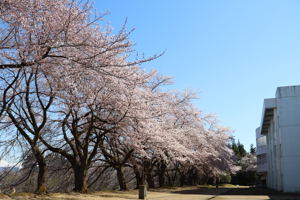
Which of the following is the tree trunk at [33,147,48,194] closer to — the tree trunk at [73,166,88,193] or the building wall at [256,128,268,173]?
the tree trunk at [73,166,88,193]

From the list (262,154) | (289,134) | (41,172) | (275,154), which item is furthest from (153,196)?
(262,154)

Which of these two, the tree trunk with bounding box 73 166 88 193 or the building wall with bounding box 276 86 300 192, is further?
the building wall with bounding box 276 86 300 192

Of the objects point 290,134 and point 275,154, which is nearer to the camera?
point 290,134

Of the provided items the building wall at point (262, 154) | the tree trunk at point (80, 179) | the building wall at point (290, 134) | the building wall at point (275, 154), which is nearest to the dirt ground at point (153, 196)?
the tree trunk at point (80, 179)

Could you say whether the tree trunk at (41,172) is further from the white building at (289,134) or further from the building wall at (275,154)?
the building wall at (275,154)

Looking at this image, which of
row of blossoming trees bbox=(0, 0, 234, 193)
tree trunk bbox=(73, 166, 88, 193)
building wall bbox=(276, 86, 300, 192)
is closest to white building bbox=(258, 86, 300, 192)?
building wall bbox=(276, 86, 300, 192)

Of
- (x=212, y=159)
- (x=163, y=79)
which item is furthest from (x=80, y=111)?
(x=212, y=159)

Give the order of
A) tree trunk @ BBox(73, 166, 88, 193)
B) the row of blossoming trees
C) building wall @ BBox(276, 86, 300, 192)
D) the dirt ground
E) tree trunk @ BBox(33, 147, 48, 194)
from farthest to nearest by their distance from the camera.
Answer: building wall @ BBox(276, 86, 300, 192) < tree trunk @ BBox(73, 166, 88, 193) < tree trunk @ BBox(33, 147, 48, 194) < the dirt ground < the row of blossoming trees

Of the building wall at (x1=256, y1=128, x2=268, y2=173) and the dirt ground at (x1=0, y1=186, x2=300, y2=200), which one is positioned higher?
the building wall at (x1=256, y1=128, x2=268, y2=173)

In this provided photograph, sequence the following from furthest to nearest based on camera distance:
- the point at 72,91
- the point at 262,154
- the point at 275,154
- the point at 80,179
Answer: the point at 262,154, the point at 275,154, the point at 80,179, the point at 72,91

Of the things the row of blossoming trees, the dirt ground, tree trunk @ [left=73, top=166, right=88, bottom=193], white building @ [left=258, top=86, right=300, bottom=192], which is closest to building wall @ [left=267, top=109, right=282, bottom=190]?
white building @ [left=258, top=86, right=300, bottom=192]

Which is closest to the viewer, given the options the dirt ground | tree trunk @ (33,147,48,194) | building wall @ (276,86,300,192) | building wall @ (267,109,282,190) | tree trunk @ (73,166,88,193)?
the dirt ground

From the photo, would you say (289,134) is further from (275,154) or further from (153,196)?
(153,196)

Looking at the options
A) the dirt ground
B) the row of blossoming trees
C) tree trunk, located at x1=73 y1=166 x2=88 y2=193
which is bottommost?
the dirt ground
